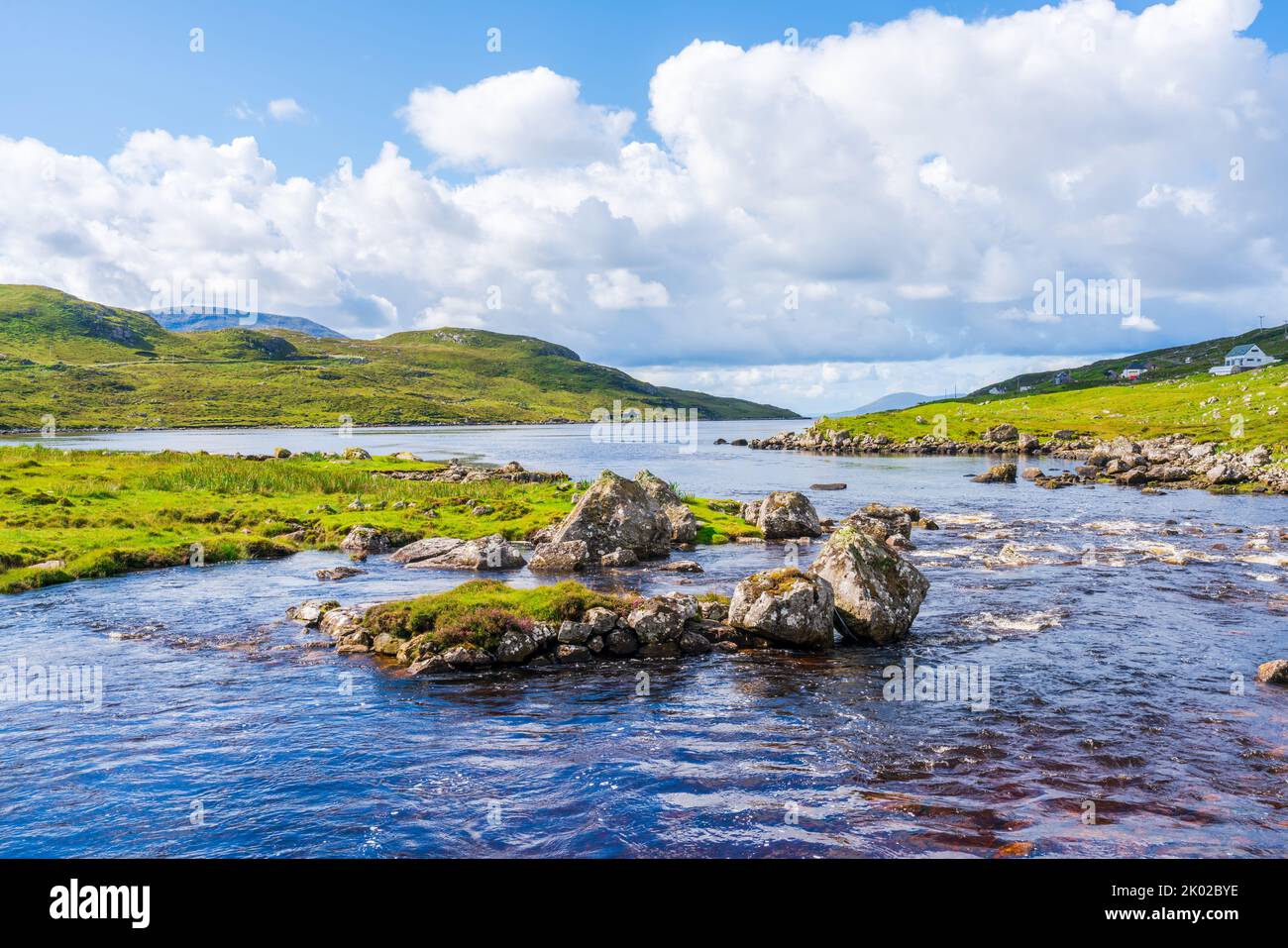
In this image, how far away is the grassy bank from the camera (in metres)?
43.6

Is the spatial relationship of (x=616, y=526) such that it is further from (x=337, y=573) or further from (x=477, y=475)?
(x=477, y=475)

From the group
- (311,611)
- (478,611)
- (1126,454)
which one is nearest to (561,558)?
(311,611)

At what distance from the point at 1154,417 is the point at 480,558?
157 metres

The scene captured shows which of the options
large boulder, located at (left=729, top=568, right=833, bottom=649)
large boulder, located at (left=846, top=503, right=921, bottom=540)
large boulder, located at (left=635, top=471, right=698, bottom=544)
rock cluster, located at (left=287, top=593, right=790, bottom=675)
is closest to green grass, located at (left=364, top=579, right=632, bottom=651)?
rock cluster, located at (left=287, top=593, right=790, bottom=675)

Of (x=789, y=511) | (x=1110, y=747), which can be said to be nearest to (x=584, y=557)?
(x=789, y=511)

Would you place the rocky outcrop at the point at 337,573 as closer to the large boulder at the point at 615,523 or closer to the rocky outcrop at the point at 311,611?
the rocky outcrop at the point at 311,611

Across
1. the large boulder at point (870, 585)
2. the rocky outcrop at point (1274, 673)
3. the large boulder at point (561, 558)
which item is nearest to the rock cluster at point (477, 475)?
the large boulder at point (561, 558)

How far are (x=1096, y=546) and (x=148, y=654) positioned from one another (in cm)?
5367

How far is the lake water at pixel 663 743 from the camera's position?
15523mm

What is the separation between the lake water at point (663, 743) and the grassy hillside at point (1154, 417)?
104900 mm

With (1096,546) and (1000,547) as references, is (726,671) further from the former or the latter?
(1096,546)

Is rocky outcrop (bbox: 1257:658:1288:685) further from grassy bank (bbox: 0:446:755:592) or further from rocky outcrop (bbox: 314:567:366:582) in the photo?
rocky outcrop (bbox: 314:567:366:582)

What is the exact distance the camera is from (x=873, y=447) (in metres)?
169
